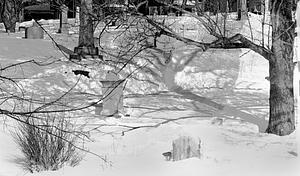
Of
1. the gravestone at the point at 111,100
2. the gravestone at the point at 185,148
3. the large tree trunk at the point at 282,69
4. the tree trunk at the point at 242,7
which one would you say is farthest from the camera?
the tree trunk at the point at 242,7

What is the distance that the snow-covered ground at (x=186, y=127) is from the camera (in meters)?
7.08

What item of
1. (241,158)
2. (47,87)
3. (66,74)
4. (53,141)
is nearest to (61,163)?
(53,141)

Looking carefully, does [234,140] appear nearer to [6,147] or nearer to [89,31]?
[6,147]

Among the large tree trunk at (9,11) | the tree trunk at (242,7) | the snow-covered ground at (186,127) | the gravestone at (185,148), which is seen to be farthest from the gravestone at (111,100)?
the gravestone at (185,148)

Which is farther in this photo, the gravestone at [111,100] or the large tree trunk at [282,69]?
the gravestone at [111,100]

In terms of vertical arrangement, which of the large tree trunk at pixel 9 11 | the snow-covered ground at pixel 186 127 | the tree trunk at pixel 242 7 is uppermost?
the tree trunk at pixel 242 7

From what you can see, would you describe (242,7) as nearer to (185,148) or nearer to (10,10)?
(10,10)

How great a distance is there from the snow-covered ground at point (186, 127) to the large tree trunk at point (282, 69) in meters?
0.29

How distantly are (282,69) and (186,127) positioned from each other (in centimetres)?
217

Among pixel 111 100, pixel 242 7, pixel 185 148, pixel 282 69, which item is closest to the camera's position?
pixel 185 148

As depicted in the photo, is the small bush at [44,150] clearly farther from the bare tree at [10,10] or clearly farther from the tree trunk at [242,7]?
the tree trunk at [242,7]

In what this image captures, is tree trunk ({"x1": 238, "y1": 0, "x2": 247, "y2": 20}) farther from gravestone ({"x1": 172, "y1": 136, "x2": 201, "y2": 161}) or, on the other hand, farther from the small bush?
the small bush

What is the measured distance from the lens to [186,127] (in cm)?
963

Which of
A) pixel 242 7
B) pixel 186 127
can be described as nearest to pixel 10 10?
pixel 186 127
